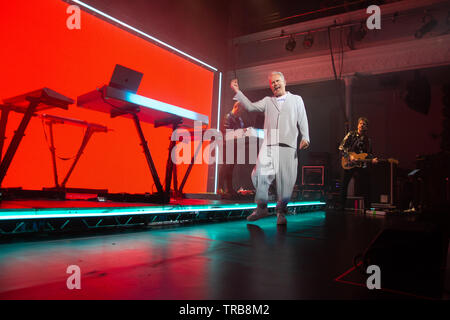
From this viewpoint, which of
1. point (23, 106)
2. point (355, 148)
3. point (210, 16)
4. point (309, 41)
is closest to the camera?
point (23, 106)

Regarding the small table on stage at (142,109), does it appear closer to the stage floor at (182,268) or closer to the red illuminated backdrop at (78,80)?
the stage floor at (182,268)

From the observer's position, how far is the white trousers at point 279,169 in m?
2.92

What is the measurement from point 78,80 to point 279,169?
10.8ft

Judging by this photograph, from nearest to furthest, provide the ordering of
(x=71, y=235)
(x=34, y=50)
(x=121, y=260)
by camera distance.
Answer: (x=121, y=260) → (x=71, y=235) → (x=34, y=50)

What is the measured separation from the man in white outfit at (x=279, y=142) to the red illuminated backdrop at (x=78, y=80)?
6.51 ft

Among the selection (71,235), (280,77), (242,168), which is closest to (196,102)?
(242,168)

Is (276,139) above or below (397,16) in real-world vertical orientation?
below

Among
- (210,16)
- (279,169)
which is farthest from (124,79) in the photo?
(210,16)

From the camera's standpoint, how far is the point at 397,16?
269 inches

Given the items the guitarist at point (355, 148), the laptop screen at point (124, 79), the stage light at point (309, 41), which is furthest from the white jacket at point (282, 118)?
the stage light at point (309, 41)

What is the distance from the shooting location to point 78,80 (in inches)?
175

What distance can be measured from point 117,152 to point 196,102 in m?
2.22

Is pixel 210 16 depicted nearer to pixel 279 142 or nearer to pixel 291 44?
pixel 291 44

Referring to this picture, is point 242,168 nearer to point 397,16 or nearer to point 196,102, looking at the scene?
point 196,102
